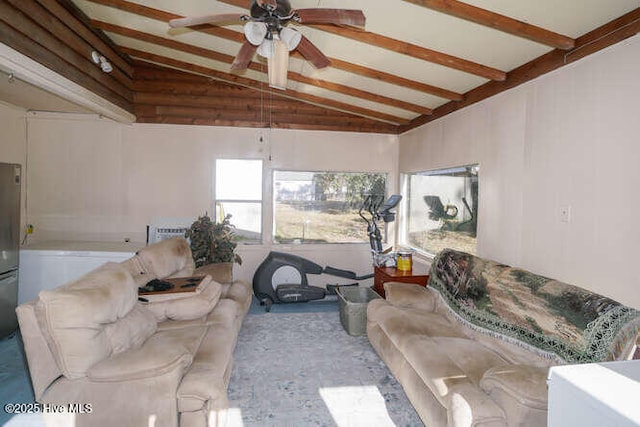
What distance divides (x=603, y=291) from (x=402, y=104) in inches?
121

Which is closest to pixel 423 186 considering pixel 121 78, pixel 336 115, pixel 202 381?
pixel 336 115

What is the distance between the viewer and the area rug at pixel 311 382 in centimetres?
242

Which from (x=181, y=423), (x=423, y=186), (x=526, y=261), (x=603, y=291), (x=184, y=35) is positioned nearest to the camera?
(x=181, y=423)

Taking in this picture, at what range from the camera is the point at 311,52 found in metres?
2.43

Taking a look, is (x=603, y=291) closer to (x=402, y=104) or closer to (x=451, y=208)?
(x=451, y=208)

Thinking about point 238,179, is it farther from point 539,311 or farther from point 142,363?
point 539,311

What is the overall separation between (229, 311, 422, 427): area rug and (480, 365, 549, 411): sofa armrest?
81 centimetres

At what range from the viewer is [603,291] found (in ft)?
7.38

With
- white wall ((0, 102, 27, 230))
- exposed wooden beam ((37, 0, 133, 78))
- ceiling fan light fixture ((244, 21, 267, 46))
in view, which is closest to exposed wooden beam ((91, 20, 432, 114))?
exposed wooden beam ((37, 0, 133, 78))

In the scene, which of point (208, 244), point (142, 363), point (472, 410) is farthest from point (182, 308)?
point (472, 410)

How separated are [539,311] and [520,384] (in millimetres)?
720

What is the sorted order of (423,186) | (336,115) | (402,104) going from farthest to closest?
(336,115), (423,186), (402,104)

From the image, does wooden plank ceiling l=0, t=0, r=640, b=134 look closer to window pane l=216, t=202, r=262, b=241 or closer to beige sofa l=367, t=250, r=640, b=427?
window pane l=216, t=202, r=262, b=241

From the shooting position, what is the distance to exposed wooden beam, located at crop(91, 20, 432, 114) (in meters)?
3.73
